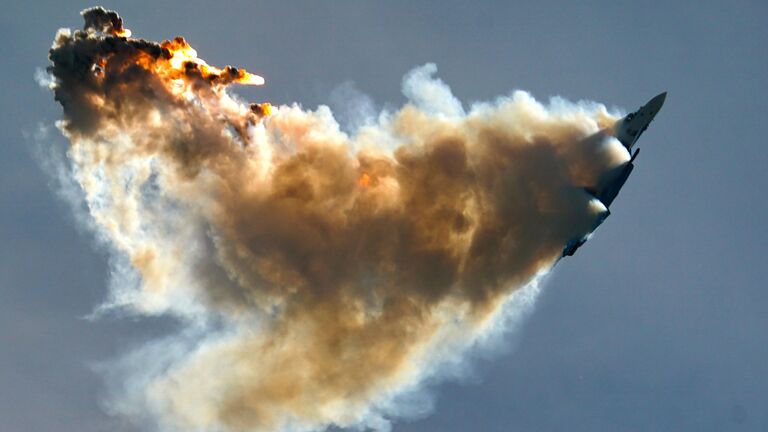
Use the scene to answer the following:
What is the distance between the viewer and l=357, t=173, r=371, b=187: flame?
9850 centimetres

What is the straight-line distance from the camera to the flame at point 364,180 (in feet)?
323

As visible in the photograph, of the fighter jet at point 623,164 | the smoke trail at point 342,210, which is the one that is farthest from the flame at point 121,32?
the fighter jet at point 623,164

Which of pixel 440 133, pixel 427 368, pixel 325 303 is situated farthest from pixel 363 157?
pixel 427 368

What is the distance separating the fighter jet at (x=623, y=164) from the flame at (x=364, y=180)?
17875 millimetres

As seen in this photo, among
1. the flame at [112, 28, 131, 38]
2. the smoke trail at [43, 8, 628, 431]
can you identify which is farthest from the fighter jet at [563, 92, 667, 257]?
the flame at [112, 28, 131, 38]

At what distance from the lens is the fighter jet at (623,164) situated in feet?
319

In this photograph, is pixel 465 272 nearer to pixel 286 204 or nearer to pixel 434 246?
pixel 434 246

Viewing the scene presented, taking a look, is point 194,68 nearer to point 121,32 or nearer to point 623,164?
point 121,32

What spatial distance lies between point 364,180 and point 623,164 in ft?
73.7

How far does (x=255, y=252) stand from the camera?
97125 millimetres

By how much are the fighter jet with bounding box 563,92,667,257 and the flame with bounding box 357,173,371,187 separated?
17875mm

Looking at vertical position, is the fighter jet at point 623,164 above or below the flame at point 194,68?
below

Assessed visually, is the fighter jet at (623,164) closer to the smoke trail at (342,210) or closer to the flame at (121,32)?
the smoke trail at (342,210)

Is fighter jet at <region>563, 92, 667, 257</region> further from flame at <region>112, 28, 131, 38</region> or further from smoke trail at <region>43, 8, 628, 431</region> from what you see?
flame at <region>112, 28, 131, 38</region>
